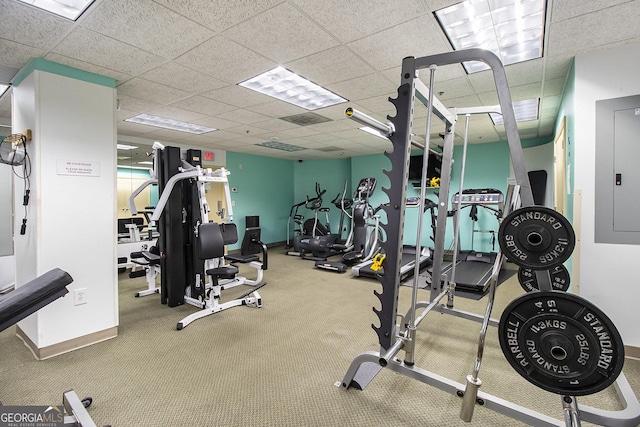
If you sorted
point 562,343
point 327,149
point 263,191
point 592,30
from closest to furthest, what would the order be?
point 562,343 < point 592,30 < point 327,149 < point 263,191

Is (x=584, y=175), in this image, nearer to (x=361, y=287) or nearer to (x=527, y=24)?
(x=527, y=24)

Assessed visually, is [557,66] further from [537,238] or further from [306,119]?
[306,119]

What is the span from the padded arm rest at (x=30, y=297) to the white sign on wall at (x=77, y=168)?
144 centimetres

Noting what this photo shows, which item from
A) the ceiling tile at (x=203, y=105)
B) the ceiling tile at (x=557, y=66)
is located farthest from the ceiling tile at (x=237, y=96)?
the ceiling tile at (x=557, y=66)

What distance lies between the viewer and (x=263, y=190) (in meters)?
8.20

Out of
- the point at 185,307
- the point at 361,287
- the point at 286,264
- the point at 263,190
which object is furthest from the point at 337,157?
the point at 185,307

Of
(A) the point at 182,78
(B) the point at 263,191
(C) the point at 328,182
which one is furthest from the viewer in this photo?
(C) the point at 328,182

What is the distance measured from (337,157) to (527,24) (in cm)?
633

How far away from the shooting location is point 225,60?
8.66 ft

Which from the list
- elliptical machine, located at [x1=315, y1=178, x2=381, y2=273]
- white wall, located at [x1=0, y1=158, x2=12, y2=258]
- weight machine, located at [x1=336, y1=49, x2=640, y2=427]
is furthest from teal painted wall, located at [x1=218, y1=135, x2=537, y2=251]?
weight machine, located at [x1=336, y1=49, x2=640, y2=427]

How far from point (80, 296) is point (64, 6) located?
7.36 ft

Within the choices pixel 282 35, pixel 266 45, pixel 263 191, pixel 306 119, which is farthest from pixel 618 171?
pixel 263 191

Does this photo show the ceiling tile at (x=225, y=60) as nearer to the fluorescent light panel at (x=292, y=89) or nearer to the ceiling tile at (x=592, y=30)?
the fluorescent light panel at (x=292, y=89)

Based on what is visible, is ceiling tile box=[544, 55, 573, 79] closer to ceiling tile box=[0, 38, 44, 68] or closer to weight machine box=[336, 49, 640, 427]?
weight machine box=[336, 49, 640, 427]
